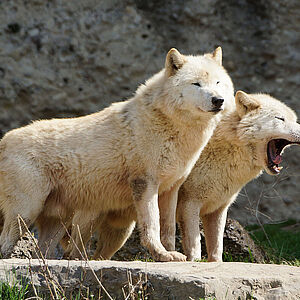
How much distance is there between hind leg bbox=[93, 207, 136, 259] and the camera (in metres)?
6.73

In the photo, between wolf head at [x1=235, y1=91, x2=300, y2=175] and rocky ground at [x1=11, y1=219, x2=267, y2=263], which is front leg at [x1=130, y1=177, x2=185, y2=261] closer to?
wolf head at [x1=235, y1=91, x2=300, y2=175]

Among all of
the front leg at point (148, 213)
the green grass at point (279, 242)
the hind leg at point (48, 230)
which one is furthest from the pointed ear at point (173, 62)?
the green grass at point (279, 242)

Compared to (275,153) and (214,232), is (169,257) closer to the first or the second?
(214,232)

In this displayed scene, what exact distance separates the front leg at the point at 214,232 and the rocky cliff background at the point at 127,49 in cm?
234

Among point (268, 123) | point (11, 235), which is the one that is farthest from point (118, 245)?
point (268, 123)

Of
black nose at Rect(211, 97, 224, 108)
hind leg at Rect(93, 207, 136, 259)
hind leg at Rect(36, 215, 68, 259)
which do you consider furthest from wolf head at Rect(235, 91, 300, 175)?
hind leg at Rect(36, 215, 68, 259)

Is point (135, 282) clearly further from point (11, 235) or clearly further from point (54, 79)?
point (54, 79)

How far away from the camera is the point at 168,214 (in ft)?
19.7

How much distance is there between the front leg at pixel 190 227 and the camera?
6188mm

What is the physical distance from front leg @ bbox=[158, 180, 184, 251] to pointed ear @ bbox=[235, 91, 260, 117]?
48.7 inches

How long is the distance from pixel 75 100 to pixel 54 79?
1.60ft

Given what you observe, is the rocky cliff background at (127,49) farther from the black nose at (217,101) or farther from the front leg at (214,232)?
the black nose at (217,101)

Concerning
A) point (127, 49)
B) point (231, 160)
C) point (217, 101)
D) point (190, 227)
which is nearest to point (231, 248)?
point (190, 227)

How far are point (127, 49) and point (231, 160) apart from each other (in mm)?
3842
